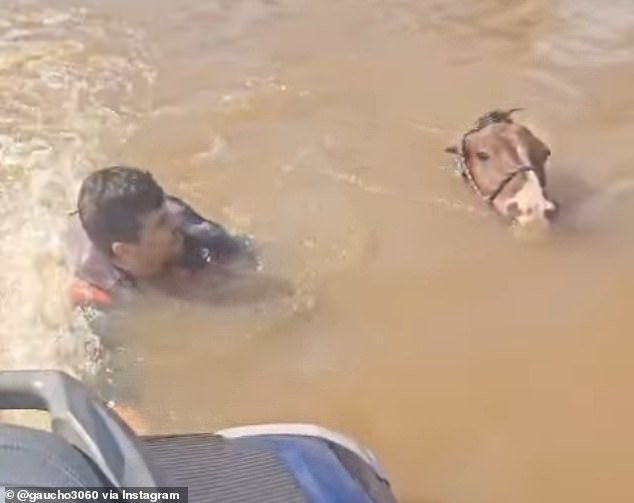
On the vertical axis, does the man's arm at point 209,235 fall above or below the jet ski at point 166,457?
below

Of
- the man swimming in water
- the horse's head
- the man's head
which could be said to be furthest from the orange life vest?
the horse's head

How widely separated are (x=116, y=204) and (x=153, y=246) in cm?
20

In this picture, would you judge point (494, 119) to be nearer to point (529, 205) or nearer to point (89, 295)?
point (529, 205)

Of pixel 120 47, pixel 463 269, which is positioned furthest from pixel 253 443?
pixel 120 47

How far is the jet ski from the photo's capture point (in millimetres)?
2043

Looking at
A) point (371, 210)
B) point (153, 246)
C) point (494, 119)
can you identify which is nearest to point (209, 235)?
point (153, 246)

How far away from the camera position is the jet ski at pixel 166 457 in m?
2.04

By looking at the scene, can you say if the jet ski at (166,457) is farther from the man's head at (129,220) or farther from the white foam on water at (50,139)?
the white foam on water at (50,139)

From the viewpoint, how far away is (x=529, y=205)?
16.9ft

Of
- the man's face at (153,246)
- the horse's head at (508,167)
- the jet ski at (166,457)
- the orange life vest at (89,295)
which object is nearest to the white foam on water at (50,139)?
the orange life vest at (89,295)

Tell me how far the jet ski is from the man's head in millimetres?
1630

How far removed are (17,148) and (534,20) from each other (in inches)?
116

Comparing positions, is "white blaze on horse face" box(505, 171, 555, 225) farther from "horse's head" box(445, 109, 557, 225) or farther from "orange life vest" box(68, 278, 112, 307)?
"orange life vest" box(68, 278, 112, 307)

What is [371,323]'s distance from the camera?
15.8 feet
